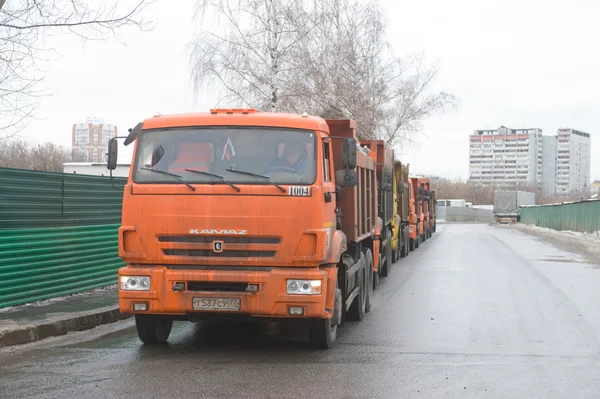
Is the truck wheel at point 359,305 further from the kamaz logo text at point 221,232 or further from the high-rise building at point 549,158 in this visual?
the high-rise building at point 549,158

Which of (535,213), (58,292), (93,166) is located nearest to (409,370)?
(58,292)

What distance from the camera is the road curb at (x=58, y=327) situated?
850 centimetres

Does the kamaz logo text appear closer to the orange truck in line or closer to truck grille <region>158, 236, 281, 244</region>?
truck grille <region>158, 236, 281, 244</region>

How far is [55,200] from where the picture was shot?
1180 centimetres

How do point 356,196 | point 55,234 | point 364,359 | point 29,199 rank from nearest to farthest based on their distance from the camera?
point 364,359 < point 356,196 < point 29,199 < point 55,234

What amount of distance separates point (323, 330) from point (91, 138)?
74636mm

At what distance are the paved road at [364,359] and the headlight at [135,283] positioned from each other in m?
0.71

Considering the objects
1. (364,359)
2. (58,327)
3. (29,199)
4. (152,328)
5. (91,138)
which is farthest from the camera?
(91,138)

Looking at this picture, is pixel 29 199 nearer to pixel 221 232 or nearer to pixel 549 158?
pixel 221 232

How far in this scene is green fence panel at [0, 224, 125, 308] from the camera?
410 inches

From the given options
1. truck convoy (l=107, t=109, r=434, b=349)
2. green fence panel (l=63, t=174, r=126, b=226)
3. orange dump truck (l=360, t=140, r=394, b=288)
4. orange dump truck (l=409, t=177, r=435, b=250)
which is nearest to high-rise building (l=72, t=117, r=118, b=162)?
orange dump truck (l=409, t=177, r=435, b=250)

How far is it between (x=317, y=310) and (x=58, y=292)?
223 inches

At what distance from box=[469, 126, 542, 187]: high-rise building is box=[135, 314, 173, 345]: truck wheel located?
14879 cm

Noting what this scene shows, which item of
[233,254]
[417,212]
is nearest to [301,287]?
[233,254]
